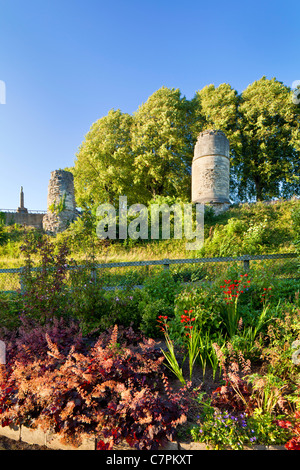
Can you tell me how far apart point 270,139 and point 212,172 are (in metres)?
8.60

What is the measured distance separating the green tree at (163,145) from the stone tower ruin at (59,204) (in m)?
5.68

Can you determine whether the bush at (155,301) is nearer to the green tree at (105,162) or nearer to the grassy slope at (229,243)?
the grassy slope at (229,243)

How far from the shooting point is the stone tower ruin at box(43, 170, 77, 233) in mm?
15477

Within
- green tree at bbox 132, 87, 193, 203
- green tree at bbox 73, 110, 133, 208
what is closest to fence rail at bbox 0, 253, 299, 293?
green tree at bbox 132, 87, 193, 203

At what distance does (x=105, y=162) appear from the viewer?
821 inches

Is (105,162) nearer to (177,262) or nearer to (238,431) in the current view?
(177,262)

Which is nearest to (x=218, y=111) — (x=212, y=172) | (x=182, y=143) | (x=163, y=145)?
(x=182, y=143)

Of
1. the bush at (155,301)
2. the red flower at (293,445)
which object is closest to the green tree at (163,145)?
the bush at (155,301)

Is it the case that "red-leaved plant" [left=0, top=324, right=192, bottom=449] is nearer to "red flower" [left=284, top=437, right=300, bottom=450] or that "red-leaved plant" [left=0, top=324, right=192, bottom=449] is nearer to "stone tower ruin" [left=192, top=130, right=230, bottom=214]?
"red flower" [left=284, top=437, right=300, bottom=450]

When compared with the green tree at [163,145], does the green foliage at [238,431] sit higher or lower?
lower

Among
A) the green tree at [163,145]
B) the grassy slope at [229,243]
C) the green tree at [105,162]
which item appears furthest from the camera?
the green tree at [105,162]

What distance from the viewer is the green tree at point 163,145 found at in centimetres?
1972

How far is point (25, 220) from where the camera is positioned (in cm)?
2267

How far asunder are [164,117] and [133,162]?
3896 mm
